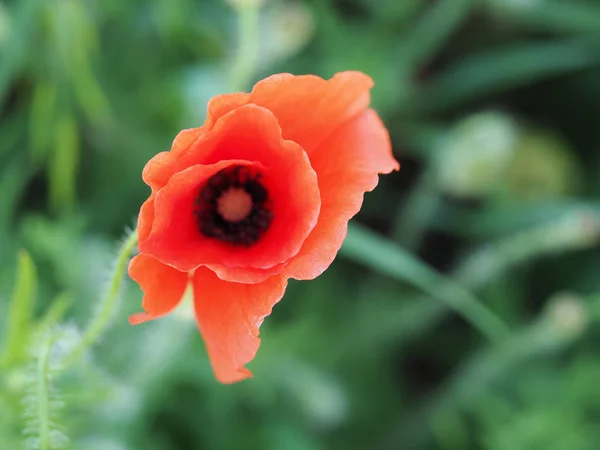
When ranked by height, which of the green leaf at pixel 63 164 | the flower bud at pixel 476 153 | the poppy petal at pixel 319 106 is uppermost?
the green leaf at pixel 63 164

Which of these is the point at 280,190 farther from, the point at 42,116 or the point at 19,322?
the point at 42,116

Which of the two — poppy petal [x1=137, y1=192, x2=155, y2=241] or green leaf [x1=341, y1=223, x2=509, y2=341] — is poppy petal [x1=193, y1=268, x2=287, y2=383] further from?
green leaf [x1=341, y1=223, x2=509, y2=341]

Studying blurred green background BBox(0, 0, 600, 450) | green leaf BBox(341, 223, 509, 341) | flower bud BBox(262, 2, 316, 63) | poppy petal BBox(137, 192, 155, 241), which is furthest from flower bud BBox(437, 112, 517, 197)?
poppy petal BBox(137, 192, 155, 241)

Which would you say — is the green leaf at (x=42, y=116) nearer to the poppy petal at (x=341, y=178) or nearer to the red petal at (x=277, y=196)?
the red petal at (x=277, y=196)

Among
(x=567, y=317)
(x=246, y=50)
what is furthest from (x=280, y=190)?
(x=567, y=317)

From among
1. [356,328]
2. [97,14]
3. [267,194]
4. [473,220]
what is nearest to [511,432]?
[356,328]

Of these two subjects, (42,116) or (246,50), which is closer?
A: (246,50)

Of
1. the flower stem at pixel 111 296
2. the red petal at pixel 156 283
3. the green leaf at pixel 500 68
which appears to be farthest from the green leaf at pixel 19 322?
the green leaf at pixel 500 68
